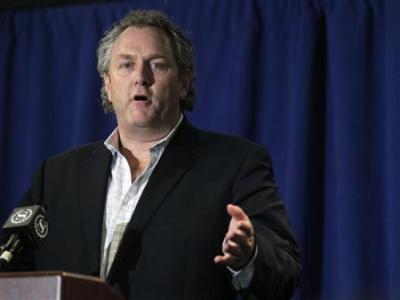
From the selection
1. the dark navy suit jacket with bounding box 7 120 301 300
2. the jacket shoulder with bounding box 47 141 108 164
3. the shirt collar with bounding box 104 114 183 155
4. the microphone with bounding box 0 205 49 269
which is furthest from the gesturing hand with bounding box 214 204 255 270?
the jacket shoulder with bounding box 47 141 108 164

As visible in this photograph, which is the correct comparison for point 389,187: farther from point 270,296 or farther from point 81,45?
point 81,45

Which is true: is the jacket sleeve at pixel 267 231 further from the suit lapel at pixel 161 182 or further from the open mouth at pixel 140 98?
the open mouth at pixel 140 98

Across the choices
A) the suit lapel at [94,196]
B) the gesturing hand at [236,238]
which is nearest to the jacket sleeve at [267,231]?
the gesturing hand at [236,238]

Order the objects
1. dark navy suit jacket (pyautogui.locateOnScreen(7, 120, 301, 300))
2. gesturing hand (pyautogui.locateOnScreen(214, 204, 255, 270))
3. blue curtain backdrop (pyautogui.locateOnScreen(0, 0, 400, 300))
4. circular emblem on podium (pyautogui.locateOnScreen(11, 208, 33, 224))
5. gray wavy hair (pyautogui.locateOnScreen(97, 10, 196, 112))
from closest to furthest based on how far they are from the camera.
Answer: gesturing hand (pyautogui.locateOnScreen(214, 204, 255, 270)), circular emblem on podium (pyautogui.locateOnScreen(11, 208, 33, 224)), dark navy suit jacket (pyautogui.locateOnScreen(7, 120, 301, 300)), gray wavy hair (pyautogui.locateOnScreen(97, 10, 196, 112)), blue curtain backdrop (pyautogui.locateOnScreen(0, 0, 400, 300))

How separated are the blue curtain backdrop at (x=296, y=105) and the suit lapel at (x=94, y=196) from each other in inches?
34.4

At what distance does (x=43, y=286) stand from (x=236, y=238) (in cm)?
48

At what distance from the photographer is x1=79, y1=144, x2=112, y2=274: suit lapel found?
1.96 metres

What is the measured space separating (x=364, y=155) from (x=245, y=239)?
1.32 metres

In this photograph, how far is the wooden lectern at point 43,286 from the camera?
1156 mm

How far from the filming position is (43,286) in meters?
1.16

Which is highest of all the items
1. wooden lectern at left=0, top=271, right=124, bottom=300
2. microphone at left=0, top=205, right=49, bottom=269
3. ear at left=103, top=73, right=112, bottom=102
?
ear at left=103, top=73, right=112, bottom=102

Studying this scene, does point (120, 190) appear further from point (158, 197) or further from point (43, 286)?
point (43, 286)

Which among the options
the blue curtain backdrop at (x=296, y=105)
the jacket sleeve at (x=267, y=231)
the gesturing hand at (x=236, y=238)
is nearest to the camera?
the gesturing hand at (x=236, y=238)

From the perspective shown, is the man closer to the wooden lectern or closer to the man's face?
the man's face
